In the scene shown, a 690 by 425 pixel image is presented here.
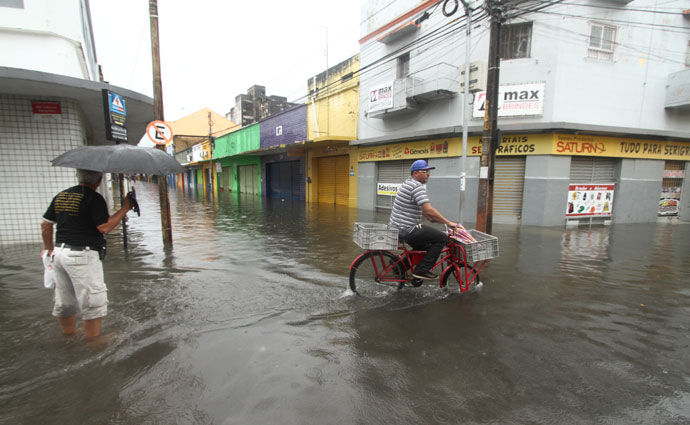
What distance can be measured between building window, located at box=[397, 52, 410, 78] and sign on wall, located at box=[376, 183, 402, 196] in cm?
484

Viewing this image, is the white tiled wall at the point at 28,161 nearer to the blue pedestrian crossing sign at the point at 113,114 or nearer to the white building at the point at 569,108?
the blue pedestrian crossing sign at the point at 113,114

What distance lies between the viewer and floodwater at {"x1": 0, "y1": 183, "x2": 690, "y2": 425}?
2.35m

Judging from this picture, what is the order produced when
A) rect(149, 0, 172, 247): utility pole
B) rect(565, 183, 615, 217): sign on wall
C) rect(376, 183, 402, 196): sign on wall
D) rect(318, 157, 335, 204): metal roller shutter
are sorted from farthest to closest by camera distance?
rect(318, 157, 335, 204): metal roller shutter, rect(376, 183, 402, 196): sign on wall, rect(565, 183, 615, 217): sign on wall, rect(149, 0, 172, 247): utility pole

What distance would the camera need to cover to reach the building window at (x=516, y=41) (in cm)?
1105

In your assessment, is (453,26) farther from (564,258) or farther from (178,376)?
(178,376)

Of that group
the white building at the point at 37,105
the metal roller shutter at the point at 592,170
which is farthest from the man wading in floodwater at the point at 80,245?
the metal roller shutter at the point at 592,170

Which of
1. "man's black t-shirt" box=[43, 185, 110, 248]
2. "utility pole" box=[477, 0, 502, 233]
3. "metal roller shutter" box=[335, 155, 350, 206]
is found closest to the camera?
"man's black t-shirt" box=[43, 185, 110, 248]

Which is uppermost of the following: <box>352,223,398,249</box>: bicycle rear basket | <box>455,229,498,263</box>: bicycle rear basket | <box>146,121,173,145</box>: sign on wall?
<box>146,121,173,145</box>: sign on wall

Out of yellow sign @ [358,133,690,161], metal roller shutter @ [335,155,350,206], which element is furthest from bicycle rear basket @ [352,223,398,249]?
metal roller shutter @ [335,155,350,206]

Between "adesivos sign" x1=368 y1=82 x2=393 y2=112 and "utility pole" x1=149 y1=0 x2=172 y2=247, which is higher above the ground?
"adesivos sign" x1=368 y1=82 x2=393 y2=112

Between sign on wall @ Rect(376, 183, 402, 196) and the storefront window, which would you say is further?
sign on wall @ Rect(376, 183, 402, 196)

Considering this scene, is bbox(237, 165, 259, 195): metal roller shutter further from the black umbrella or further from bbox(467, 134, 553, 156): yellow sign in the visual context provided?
the black umbrella

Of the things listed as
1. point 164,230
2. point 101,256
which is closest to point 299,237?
point 164,230

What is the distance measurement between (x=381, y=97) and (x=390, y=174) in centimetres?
345
